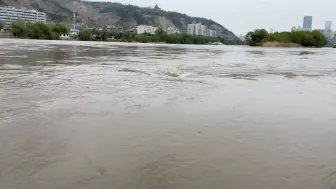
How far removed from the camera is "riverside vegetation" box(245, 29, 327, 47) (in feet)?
388

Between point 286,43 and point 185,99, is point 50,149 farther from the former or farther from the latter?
point 286,43

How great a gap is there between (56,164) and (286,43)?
122m

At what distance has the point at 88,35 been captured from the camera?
130 meters

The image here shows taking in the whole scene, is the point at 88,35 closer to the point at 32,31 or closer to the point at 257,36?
the point at 32,31

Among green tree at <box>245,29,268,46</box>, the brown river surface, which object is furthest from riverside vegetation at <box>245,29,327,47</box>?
the brown river surface

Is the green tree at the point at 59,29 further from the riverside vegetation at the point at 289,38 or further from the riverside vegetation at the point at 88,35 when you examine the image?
the riverside vegetation at the point at 289,38

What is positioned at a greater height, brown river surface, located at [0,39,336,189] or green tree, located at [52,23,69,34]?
green tree, located at [52,23,69,34]

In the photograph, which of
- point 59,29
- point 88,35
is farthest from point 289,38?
point 59,29

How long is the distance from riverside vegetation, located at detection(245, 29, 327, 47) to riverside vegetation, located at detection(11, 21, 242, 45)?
39896mm

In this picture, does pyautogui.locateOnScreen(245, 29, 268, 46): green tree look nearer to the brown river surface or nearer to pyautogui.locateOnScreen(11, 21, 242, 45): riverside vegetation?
pyautogui.locateOnScreen(11, 21, 242, 45): riverside vegetation

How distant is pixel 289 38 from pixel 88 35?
76.6 metres

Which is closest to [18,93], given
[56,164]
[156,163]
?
[56,164]

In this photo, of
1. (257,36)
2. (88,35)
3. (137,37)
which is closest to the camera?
(257,36)

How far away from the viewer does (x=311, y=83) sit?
50.4 feet
